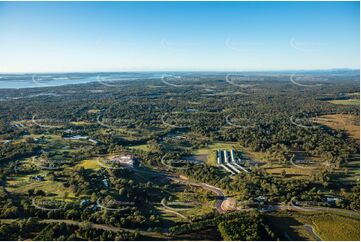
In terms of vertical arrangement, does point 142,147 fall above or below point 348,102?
below

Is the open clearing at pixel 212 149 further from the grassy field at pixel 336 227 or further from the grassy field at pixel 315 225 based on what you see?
the grassy field at pixel 336 227

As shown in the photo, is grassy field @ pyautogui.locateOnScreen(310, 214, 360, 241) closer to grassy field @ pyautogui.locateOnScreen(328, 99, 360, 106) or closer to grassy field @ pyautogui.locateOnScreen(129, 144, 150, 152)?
grassy field @ pyautogui.locateOnScreen(129, 144, 150, 152)

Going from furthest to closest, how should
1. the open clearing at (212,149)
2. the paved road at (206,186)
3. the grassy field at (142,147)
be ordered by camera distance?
the grassy field at (142,147), the open clearing at (212,149), the paved road at (206,186)

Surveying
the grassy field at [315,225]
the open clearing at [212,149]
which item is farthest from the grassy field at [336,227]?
the open clearing at [212,149]

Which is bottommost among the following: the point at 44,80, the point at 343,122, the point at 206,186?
the point at 206,186

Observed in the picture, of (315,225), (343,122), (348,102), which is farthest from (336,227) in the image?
(348,102)

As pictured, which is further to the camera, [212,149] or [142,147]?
[142,147]

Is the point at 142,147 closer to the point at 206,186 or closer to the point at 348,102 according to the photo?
the point at 206,186

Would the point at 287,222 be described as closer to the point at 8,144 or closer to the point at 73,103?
the point at 8,144
